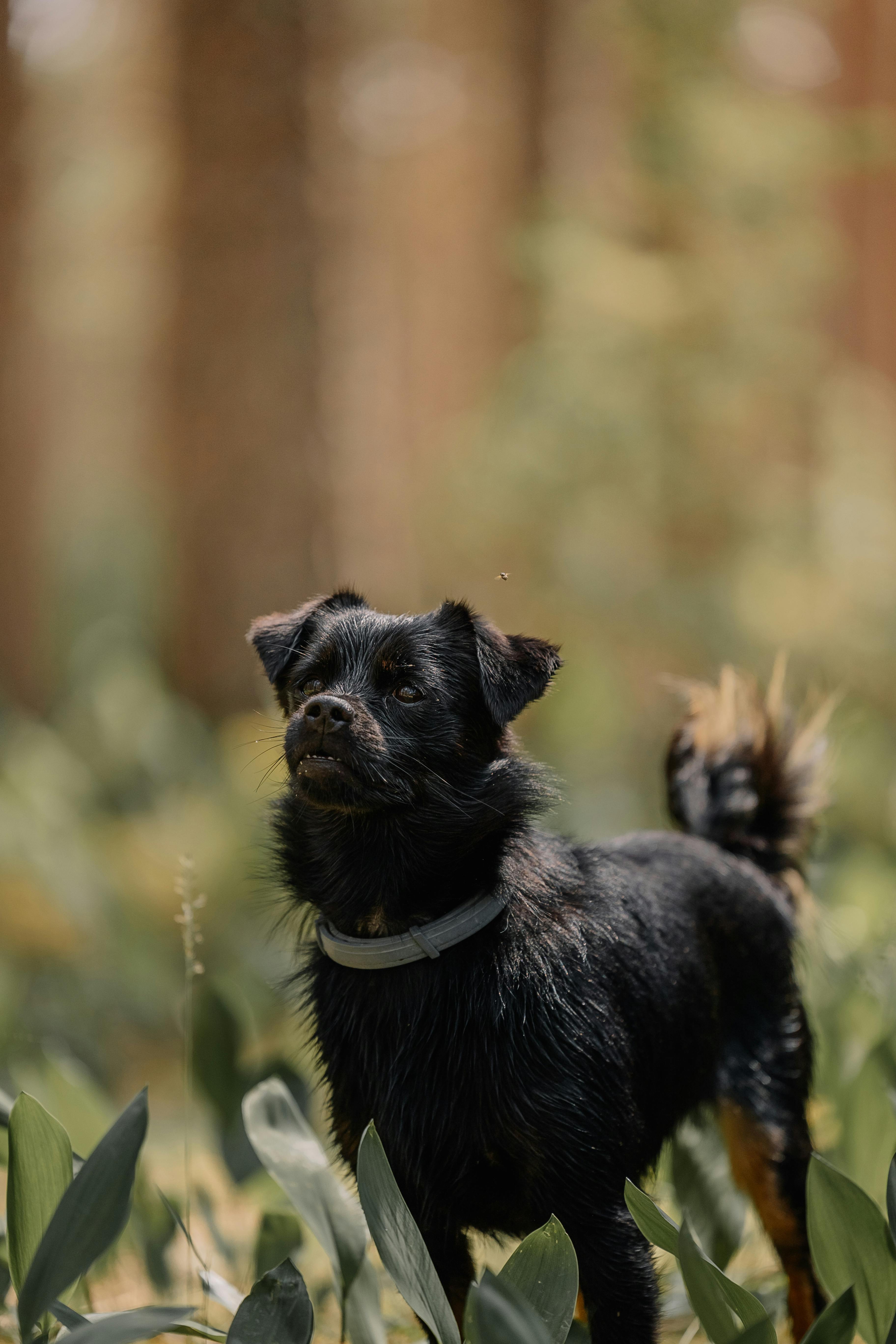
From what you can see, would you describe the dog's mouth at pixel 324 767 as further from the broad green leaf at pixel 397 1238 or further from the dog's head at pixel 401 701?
the broad green leaf at pixel 397 1238

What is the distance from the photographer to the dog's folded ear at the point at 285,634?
7.90 ft

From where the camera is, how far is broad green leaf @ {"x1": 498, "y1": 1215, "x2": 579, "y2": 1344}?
183 centimetres

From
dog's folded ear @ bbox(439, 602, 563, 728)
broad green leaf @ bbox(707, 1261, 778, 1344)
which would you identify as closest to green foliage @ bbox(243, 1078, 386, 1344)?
broad green leaf @ bbox(707, 1261, 778, 1344)

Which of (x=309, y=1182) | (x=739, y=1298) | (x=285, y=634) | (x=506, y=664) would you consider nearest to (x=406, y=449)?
(x=285, y=634)

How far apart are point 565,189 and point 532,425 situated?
9.37ft

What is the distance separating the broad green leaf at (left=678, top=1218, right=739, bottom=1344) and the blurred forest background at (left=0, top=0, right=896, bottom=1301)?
3.13 metres

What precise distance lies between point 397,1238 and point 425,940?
497 millimetres

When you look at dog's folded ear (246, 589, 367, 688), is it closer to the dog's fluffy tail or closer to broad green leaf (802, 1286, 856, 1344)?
the dog's fluffy tail

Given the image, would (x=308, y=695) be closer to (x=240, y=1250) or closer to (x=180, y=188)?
(x=240, y=1250)

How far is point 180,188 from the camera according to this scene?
24.1 feet

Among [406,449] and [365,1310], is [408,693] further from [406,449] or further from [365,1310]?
[406,449]

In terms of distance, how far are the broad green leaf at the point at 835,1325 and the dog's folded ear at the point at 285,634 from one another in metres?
1.50

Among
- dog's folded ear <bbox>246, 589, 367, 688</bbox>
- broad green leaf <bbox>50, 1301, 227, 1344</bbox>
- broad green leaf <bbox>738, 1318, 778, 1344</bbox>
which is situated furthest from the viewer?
dog's folded ear <bbox>246, 589, 367, 688</bbox>

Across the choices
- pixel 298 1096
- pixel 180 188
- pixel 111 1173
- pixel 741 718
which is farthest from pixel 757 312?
pixel 111 1173
